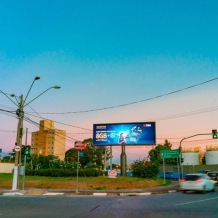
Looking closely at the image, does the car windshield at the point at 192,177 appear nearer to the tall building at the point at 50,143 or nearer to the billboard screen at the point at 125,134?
the billboard screen at the point at 125,134

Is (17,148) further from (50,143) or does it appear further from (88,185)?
(50,143)

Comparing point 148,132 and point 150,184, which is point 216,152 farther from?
point 150,184

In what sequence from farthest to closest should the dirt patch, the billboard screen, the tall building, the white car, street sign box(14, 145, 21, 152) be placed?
the tall building → the billboard screen → the dirt patch → street sign box(14, 145, 21, 152) → the white car

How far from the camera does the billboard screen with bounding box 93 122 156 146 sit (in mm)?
39875

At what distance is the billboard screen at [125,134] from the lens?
39875 millimetres

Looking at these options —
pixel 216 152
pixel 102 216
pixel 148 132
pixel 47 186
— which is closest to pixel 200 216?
pixel 102 216

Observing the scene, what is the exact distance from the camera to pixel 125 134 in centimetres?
4041

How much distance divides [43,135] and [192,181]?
129 metres

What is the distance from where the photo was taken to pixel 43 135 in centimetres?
14362

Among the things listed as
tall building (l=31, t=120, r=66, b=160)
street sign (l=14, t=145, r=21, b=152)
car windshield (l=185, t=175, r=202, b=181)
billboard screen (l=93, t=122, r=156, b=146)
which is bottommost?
car windshield (l=185, t=175, r=202, b=181)

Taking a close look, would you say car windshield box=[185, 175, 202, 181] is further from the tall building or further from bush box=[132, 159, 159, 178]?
the tall building

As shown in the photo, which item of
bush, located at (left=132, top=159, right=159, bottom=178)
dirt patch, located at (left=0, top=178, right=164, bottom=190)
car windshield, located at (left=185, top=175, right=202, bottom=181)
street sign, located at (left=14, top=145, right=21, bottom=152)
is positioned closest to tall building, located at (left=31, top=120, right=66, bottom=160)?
bush, located at (left=132, top=159, right=159, bottom=178)

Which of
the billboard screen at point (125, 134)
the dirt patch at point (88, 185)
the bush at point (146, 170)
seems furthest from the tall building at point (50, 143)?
the dirt patch at point (88, 185)

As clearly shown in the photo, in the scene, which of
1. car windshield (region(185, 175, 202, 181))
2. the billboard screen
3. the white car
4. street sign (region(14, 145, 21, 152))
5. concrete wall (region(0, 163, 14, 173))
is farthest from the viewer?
concrete wall (region(0, 163, 14, 173))
